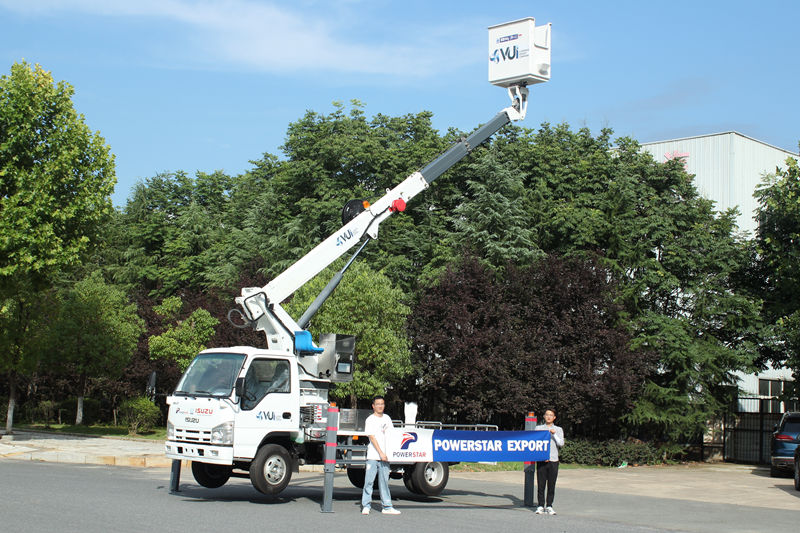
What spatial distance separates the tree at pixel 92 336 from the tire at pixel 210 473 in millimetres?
20705

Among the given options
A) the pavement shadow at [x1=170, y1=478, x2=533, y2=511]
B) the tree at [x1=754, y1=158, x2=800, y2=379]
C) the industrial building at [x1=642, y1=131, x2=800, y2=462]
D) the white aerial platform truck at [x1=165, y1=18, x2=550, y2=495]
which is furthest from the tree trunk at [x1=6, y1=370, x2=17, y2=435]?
the industrial building at [x1=642, y1=131, x2=800, y2=462]

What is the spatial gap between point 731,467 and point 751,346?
449 cm

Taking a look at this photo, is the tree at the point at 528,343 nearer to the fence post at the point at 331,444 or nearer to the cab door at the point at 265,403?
the cab door at the point at 265,403

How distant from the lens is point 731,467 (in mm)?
30688

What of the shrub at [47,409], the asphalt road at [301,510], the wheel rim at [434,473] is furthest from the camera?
the shrub at [47,409]

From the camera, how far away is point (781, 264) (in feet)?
99.3

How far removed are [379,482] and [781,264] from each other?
22.0m

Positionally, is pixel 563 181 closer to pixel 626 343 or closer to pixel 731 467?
pixel 626 343

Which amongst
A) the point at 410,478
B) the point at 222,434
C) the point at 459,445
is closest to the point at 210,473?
the point at 222,434

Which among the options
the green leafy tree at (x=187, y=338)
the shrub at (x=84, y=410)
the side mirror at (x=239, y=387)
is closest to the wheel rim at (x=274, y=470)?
the side mirror at (x=239, y=387)

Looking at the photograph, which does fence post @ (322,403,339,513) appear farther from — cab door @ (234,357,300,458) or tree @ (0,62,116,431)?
tree @ (0,62,116,431)

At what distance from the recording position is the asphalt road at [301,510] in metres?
11.3

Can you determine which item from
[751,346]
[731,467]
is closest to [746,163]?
[751,346]

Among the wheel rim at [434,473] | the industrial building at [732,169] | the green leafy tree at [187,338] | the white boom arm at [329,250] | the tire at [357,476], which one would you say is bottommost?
the tire at [357,476]
